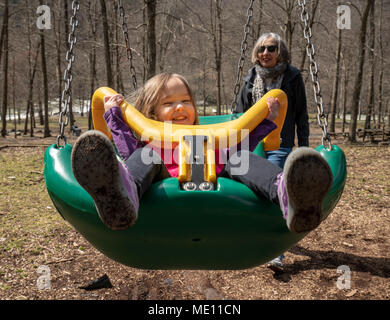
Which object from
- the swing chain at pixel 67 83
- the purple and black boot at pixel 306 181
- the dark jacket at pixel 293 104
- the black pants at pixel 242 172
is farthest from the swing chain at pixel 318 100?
Result: the swing chain at pixel 67 83

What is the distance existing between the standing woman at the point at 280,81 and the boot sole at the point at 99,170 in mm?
1752

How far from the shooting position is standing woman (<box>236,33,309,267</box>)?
2.85 meters

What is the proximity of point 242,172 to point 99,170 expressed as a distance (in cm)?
66

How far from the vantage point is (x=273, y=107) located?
210 cm

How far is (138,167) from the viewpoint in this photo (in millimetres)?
1600

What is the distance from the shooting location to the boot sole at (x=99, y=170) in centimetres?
126

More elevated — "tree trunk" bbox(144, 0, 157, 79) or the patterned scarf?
"tree trunk" bbox(144, 0, 157, 79)

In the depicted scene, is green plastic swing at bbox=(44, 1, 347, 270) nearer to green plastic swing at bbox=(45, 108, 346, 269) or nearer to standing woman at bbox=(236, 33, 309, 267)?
green plastic swing at bbox=(45, 108, 346, 269)

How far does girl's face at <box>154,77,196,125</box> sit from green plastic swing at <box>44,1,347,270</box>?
1.94 feet

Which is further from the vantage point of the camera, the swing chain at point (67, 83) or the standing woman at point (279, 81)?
the standing woman at point (279, 81)

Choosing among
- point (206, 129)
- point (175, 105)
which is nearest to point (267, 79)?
point (175, 105)

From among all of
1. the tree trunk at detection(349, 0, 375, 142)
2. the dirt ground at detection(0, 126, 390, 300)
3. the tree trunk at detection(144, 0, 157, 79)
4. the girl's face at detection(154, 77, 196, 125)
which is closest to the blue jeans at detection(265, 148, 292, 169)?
the girl's face at detection(154, 77, 196, 125)

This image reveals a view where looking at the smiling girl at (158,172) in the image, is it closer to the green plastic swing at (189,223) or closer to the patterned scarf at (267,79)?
the green plastic swing at (189,223)

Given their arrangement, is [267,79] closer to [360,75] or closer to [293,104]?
[293,104]
